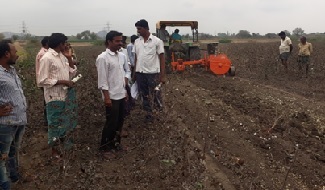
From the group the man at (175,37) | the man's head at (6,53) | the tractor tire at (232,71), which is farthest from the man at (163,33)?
the man's head at (6,53)

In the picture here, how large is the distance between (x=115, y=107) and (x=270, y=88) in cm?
550

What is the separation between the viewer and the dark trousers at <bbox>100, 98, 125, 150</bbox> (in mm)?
4336

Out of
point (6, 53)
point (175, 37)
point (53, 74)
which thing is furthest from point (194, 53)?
point (6, 53)

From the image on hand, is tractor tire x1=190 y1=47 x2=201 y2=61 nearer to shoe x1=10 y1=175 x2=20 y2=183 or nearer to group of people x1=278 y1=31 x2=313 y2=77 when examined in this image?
group of people x1=278 y1=31 x2=313 y2=77

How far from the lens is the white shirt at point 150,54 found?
17.6 ft

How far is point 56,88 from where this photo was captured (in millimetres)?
3982

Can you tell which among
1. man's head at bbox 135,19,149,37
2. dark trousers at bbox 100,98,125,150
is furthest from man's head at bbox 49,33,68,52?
man's head at bbox 135,19,149,37

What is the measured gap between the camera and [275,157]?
4504 millimetres

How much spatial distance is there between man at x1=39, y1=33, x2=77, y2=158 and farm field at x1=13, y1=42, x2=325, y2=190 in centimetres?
35

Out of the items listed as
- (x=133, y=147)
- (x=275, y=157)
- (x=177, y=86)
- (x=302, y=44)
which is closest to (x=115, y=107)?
(x=133, y=147)

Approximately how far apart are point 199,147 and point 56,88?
194 centimetres

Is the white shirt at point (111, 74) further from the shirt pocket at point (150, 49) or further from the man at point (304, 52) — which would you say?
the man at point (304, 52)

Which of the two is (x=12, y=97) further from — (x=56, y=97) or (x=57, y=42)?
(x=57, y=42)

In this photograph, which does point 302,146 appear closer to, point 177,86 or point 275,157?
point 275,157
